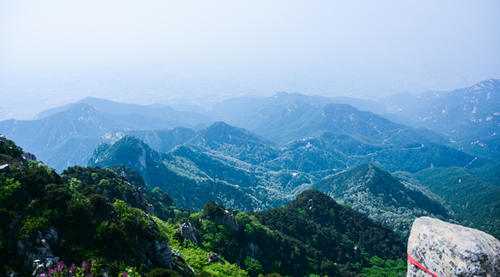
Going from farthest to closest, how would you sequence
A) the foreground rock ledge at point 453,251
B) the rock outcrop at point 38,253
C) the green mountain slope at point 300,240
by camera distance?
1. the green mountain slope at point 300,240
2. the rock outcrop at point 38,253
3. the foreground rock ledge at point 453,251

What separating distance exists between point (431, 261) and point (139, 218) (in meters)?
20.5

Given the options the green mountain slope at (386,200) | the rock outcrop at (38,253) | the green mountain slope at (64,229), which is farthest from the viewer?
the green mountain slope at (386,200)

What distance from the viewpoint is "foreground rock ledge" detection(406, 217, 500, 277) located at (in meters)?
9.41

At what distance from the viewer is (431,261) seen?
10.3m

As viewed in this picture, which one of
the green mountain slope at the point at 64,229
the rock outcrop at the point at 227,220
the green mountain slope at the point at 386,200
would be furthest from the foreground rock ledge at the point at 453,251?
the green mountain slope at the point at 386,200

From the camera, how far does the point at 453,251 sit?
32.2ft

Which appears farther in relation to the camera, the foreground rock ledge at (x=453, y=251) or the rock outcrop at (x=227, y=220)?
the rock outcrop at (x=227, y=220)

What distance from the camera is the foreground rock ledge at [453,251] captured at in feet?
30.9

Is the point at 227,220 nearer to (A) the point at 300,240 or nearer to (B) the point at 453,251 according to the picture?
(A) the point at 300,240

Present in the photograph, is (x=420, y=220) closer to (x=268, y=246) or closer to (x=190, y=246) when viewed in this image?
(x=190, y=246)

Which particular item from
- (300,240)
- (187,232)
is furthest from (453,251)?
(300,240)

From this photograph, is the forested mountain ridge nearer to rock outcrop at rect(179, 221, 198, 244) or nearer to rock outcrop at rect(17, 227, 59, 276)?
rock outcrop at rect(17, 227, 59, 276)

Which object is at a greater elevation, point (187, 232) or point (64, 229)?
point (64, 229)

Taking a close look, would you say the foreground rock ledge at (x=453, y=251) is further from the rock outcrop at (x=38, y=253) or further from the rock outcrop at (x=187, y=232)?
the rock outcrop at (x=187, y=232)
